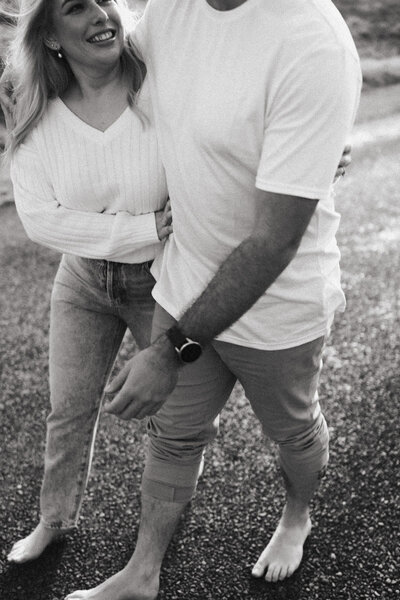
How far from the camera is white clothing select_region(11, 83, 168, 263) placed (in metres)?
2.53

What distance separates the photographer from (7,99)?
2.69 meters

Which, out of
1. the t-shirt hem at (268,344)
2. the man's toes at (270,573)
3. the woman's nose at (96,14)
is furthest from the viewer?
the man's toes at (270,573)

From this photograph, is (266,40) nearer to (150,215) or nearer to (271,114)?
(271,114)

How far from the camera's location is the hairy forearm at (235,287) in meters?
2.07

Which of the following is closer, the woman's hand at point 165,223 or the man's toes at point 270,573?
the woman's hand at point 165,223

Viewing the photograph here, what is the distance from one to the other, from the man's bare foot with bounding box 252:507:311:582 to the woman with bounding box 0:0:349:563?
2.72 feet

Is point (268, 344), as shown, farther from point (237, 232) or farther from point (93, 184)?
point (93, 184)

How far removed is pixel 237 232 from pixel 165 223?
13.0 inches

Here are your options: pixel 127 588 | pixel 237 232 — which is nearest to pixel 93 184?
pixel 237 232

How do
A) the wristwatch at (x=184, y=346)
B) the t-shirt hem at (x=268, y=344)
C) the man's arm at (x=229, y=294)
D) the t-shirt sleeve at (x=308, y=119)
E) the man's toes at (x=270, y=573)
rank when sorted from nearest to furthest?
the t-shirt sleeve at (x=308, y=119) < the man's arm at (x=229, y=294) < the wristwatch at (x=184, y=346) < the t-shirt hem at (x=268, y=344) < the man's toes at (x=270, y=573)

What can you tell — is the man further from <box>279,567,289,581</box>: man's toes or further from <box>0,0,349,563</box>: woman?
<box>279,567,289,581</box>: man's toes

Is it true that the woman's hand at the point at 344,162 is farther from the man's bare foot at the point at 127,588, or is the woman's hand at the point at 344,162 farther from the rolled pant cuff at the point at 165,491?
the man's bare foot at the point at 127,588

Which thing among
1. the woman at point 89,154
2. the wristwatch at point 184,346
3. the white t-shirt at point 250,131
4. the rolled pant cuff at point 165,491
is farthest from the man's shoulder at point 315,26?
the rolled pant cuff at point 165,491

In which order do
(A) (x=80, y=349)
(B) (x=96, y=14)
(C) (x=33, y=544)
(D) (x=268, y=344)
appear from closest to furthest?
(D) (x=268, y=344), (B) (x=96, y=14), (A) (x=80, y=349), (C) (x=33, y=544)
